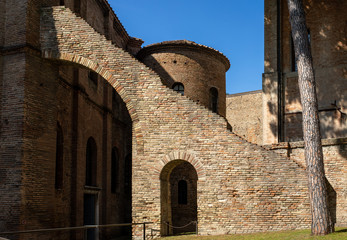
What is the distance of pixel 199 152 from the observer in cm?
1115

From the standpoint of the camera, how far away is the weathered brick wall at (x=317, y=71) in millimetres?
14328

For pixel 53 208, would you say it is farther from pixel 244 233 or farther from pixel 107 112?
pixel 107 112

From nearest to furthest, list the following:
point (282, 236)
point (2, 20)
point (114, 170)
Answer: point (282, 236)
point (2, 20)
point (114, 170)

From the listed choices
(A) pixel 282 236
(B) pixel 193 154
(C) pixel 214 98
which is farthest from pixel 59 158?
(C) pixel 214 98

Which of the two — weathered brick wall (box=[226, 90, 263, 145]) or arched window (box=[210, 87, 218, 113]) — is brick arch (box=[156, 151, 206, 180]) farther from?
weathered brick wall (box=[226, 90, 263, 145])

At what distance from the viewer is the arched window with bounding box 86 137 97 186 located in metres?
15.9

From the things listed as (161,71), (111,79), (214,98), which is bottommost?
(111,79)

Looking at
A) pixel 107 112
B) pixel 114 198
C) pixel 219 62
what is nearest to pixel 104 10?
pixel 107 112

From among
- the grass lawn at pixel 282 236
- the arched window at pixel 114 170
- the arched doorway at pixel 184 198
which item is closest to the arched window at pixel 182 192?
the arched doorway at pixel 184 198

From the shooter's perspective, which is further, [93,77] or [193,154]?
[93,77]

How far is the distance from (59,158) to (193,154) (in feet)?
14.9

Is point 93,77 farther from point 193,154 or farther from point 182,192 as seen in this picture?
point 193,154

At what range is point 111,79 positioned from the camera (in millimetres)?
11805

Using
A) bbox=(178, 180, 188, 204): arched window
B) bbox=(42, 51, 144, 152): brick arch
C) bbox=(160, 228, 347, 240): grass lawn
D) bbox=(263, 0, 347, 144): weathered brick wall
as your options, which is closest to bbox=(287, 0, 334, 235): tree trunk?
bbox=(160, 228, 347, 240): grass lawn
